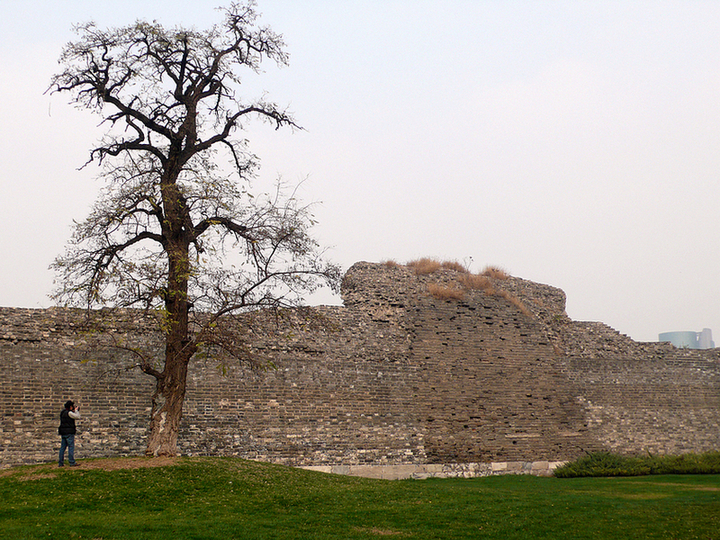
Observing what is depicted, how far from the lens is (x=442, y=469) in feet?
62.8

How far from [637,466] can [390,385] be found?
7590mm

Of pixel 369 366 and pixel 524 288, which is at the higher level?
pixel 524 288

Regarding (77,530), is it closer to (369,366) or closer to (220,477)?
(220,477)

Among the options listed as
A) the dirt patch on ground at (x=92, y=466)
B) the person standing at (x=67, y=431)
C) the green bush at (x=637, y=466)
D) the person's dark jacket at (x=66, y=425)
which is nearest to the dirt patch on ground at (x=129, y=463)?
the dirt patch on ground at (x=92, y=466)

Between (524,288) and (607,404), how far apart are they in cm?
495

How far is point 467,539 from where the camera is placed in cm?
928

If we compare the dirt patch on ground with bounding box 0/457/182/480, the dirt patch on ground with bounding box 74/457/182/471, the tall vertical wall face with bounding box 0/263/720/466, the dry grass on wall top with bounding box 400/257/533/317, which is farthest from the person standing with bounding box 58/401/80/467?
the dry grass on wall top with bounding box 400/257/533/317

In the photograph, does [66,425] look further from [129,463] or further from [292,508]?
[292,508]

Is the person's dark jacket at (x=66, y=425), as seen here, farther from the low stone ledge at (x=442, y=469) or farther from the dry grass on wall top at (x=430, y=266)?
the dry grass on wall top at (x=430, y=266)

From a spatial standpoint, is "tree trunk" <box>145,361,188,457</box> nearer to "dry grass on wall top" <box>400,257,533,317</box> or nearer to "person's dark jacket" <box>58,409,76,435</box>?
"person's dark jacket" <box>58,409,76,435</box>

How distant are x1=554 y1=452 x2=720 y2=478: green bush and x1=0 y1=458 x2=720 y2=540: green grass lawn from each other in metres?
5.25

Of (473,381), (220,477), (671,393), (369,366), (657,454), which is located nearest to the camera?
(220,477)

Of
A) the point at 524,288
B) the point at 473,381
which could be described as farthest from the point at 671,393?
the point at 473,381

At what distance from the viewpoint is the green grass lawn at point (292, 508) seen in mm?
9266
